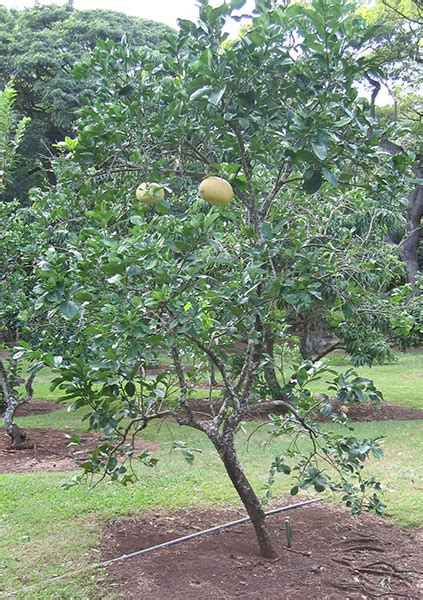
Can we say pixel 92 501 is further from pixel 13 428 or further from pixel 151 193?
pixel 151 193

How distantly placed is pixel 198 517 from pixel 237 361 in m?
3.07

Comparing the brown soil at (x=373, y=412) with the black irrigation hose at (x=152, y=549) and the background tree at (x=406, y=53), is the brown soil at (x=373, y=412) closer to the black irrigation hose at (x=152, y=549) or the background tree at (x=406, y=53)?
the black irrigation hose at (x=152, y=549)

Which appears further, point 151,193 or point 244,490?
point 244,490

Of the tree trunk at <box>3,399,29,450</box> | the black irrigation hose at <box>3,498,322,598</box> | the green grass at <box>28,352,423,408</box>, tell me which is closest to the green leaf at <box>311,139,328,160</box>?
the black irrigation hose at <box>3,498,322,598</box>

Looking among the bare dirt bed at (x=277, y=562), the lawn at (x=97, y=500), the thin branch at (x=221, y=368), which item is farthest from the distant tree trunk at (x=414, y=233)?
the thin branch at (x=221, y=368)

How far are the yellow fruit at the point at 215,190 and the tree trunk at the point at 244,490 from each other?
127 cm

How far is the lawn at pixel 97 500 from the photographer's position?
11.8 ft

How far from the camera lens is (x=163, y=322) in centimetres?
249

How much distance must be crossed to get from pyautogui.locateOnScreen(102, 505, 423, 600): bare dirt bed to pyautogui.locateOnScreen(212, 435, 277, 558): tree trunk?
85 millimetres

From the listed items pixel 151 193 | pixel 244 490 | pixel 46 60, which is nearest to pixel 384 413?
pixel 244 490

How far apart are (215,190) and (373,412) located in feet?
23.5

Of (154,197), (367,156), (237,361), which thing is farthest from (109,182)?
(237,361)

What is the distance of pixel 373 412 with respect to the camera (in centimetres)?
915

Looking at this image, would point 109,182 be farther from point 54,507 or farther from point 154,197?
point 54,507
